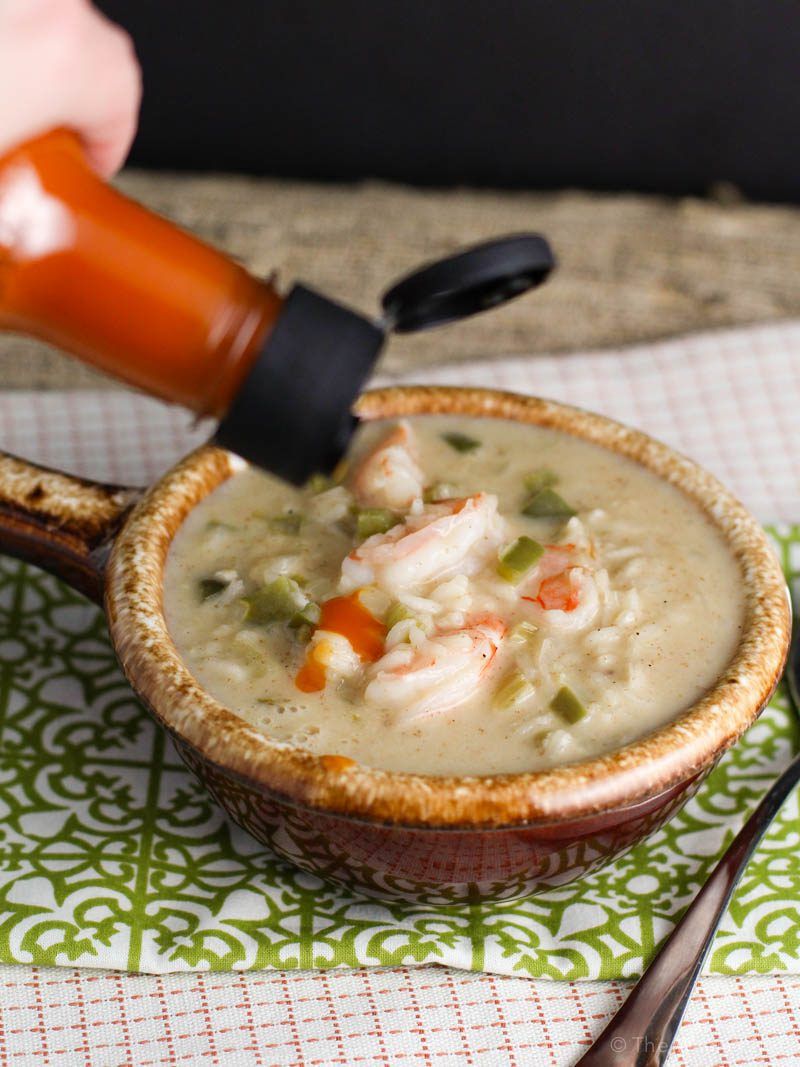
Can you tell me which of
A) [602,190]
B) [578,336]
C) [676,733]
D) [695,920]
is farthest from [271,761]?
[602,190]

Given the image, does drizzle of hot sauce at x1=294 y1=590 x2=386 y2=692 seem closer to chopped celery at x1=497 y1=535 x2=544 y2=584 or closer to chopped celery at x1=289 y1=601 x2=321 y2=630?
chopped celery at x1=289 y1=601 x2=321 y2=630

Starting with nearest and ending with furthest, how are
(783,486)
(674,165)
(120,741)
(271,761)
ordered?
(271,761), (120,741), (783,486), (674,165)

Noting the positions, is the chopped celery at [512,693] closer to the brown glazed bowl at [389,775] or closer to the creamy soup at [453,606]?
the creamy soup at [453,606]

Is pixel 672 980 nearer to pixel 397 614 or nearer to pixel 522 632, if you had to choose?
pixel 522 632

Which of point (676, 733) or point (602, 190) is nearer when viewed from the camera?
point (676, 733)

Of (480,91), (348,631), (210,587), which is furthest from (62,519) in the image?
(480,91)

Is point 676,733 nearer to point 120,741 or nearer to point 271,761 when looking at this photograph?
point 271,761

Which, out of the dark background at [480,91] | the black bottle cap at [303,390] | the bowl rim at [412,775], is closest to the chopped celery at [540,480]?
the bowl rim at [412,775]
